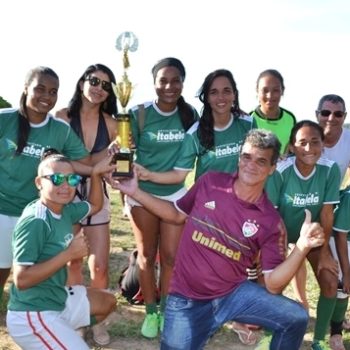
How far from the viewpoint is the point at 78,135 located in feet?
16.1

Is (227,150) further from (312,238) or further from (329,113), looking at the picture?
(312,238)

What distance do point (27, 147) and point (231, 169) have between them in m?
1.88

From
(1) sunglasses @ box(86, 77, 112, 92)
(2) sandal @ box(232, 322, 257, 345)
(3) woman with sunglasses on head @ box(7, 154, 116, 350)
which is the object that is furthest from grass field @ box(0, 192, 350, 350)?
(1) sunglasses @ box(86, 77, 112, 92)

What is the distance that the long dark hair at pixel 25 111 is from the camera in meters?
4.48

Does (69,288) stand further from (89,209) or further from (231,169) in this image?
(231,169)

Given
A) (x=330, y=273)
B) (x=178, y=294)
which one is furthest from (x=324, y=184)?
(x=178, y=294)

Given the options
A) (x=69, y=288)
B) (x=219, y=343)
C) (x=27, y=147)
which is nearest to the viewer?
(x=69, y=288)

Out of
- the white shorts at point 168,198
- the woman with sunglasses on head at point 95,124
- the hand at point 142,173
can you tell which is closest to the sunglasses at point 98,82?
the woman with sunglasses on head at point 95,124

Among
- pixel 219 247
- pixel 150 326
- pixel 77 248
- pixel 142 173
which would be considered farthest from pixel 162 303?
pixel 77 248

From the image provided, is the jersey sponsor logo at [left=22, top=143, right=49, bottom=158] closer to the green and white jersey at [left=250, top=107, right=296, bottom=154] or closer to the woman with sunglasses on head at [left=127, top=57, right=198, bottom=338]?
the woman with sunglasses on head at [left=127, top=57, right=198, bottom=338]

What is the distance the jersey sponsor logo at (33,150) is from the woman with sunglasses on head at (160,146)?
983mm

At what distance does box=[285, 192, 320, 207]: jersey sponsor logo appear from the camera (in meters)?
4.75

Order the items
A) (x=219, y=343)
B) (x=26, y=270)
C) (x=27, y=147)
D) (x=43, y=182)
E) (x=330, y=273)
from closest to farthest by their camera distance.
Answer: (x=26, y=270), (x=43, y=182), (x=27, y=147), (x=330, y=273), (x=219, y=343)

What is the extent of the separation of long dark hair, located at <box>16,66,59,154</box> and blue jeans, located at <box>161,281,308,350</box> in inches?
73.9
